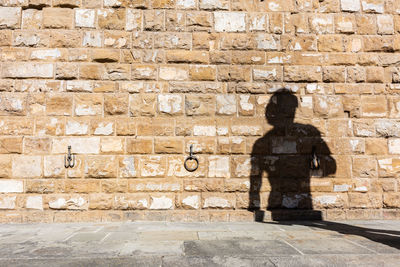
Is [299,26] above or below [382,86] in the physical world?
above

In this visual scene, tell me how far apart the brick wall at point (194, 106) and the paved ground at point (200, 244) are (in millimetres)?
481

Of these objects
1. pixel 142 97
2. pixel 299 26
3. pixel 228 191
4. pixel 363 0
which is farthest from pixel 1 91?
pixel 363 0

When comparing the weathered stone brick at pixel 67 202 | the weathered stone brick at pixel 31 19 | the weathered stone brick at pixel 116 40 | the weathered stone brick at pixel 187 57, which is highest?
the weathered stone brick at pixel 31 19

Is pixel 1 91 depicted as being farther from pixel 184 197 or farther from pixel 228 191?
pixel 228 191

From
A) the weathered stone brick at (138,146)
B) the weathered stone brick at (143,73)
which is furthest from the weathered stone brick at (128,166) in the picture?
the weathered stone brick at (143,73)

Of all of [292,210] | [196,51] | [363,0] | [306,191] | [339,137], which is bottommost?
[292,210]

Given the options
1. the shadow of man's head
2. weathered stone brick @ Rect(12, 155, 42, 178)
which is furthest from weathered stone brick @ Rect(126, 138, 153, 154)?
the shadow of man's head

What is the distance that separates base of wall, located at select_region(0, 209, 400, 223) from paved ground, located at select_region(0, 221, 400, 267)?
0.18 metres

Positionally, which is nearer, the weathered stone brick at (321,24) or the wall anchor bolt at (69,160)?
the wall anchor bolt at (69,160)

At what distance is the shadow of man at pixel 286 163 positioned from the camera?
13.8 feet

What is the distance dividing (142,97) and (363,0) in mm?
4104

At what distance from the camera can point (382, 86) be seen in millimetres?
4477

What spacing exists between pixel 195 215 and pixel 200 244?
4.20 feet

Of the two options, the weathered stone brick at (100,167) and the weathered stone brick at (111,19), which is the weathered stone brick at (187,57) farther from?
the weathered stone brick at (100,167)
